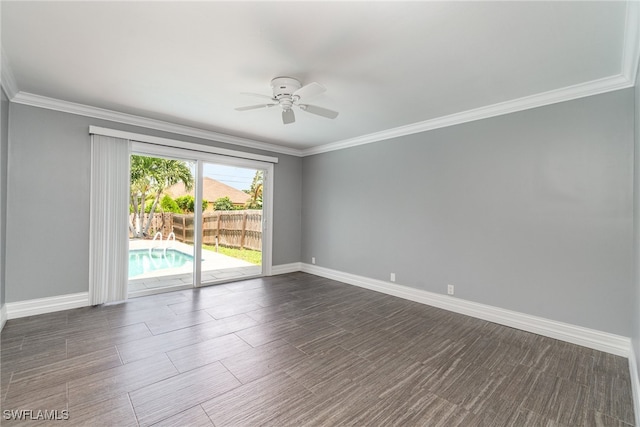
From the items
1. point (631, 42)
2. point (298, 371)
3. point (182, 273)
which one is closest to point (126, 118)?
point (182, 273)

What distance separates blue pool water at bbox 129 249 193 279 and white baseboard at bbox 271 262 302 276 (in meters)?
1.60

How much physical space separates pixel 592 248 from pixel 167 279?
A: 222 inches

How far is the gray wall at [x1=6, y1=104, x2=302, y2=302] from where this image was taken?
3248mm

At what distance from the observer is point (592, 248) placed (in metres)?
2.79

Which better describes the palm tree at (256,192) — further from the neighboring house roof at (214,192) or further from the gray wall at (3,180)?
the gray wall at (3,180)

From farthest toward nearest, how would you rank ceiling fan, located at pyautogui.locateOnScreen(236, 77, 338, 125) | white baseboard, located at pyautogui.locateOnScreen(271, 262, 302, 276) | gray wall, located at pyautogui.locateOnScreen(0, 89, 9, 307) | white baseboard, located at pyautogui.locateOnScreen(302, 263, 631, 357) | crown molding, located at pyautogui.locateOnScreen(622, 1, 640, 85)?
white baseboard, located at pyautogui.locateOnScreen(271, 262, 302, 276) < gray wall, located at pyautogui.locateOnScreen(0, 89, 9, 307) < white baseboard, located at pyautogui.locateOnScreen(302, 263, 631, 357) < ceiling fan, located at pyautogui.locateOnScreen(236, 77, 338, 125) < crown molding, located at pyautogui.locateOnScreen(622, 1, 640, 85)

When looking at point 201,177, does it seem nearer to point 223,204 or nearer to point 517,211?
point 223,204

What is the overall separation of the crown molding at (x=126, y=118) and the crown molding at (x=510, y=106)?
A: 202 cm

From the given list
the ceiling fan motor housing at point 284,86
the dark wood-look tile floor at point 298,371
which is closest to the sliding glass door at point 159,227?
the dark wood-look tile floor at point 298,371

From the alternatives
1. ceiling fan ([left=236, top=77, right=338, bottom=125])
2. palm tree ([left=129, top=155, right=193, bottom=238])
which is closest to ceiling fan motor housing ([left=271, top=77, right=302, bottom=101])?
ceiling fan ([left=236, top=77, right=338, bottom=125])

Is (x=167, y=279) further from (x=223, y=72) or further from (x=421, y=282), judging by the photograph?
(x=421, y=282)

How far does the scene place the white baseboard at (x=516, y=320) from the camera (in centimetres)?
267

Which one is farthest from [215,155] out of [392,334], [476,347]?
[476,347]

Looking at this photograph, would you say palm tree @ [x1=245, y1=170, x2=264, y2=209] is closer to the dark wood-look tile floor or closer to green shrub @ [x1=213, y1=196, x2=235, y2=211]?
green shrub @ [x1=213, y1=196, x2=235, y2=211]
